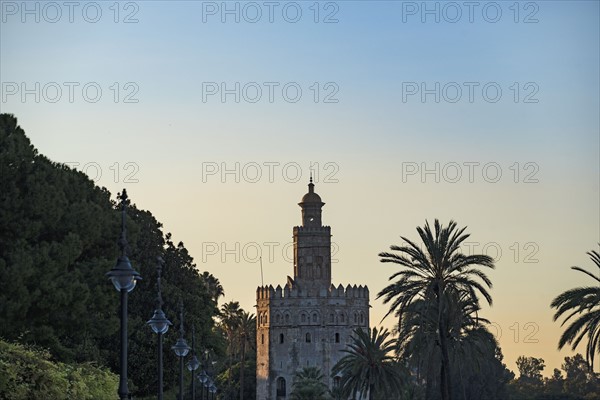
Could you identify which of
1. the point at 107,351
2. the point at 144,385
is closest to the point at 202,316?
the point at 144,385

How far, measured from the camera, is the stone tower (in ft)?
455

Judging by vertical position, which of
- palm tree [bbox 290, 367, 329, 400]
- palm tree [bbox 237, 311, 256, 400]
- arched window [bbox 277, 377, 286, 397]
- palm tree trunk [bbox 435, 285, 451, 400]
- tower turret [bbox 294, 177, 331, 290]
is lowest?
palm tree trunk [bbox 435, 285, 451, 400]

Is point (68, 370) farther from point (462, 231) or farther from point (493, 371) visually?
point (493, 371)

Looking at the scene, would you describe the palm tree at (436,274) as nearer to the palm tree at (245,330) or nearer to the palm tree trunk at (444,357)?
the palm tree trunk at (444,357)

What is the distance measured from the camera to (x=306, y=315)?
141875 mm

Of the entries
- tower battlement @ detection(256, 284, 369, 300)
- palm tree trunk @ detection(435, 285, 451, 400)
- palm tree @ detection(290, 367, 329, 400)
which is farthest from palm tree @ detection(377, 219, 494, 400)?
tower battlement @ detection(256, 284, 369, 300)

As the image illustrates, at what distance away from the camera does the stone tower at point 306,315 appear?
139m

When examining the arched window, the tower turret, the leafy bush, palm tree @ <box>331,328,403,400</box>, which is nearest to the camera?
the leafy bush

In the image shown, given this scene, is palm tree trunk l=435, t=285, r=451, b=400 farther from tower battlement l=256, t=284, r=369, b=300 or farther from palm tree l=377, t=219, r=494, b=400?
tower battlement l=256, t=284, r=369, b=300

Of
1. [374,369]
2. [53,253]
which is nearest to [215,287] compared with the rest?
[374,369]

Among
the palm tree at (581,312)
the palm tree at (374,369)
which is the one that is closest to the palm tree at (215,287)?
the palm tree at (374,369)

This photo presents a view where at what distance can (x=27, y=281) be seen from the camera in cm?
4078

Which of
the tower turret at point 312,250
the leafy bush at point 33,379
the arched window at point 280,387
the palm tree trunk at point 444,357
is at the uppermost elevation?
the tower turret at point 312,250

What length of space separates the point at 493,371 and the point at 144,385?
80.2 meters
